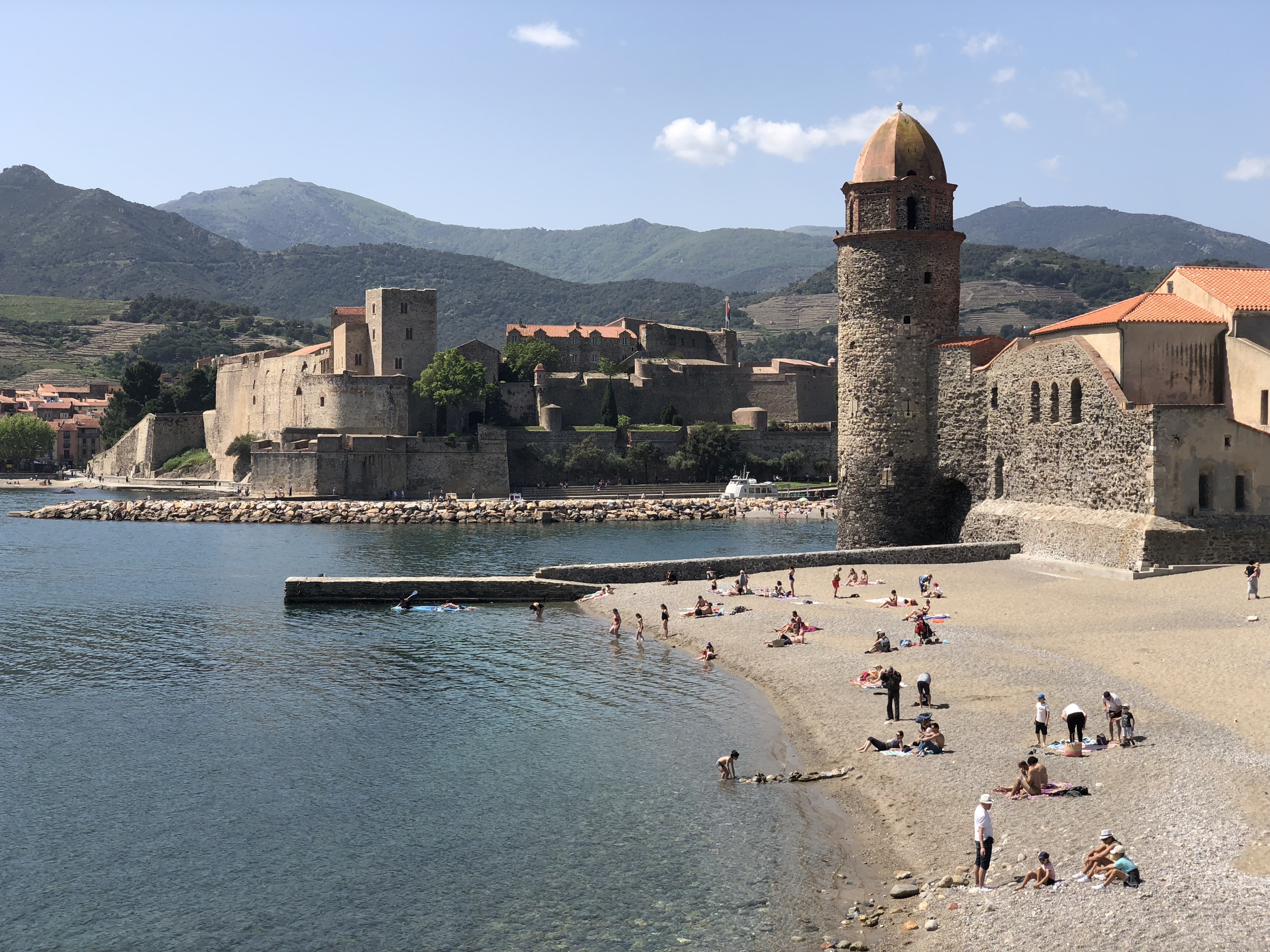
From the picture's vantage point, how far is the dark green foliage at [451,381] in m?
66.7

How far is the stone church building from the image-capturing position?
24.8 m

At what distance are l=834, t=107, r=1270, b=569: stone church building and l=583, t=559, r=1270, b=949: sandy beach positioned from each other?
1458mm

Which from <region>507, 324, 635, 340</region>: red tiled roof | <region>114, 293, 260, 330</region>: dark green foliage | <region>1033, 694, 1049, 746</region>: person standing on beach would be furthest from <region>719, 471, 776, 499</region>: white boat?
<region>114, 293, 260, 330</region>: dark green foliage

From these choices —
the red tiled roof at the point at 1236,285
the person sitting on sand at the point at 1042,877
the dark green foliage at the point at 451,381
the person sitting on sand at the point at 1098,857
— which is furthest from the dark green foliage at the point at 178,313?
the person sitting on sand at the point at 1098,857

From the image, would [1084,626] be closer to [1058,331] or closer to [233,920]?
[1058,331]

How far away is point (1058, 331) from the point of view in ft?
95.5

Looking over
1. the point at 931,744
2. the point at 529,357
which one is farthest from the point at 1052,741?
the point at 529,357

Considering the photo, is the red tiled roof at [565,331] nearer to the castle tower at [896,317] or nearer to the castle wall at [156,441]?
the castle wall at [156,441]

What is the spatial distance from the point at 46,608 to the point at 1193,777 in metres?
26.5

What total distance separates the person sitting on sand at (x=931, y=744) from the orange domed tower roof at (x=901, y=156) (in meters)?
18.8

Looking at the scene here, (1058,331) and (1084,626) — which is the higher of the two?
(1058,331)

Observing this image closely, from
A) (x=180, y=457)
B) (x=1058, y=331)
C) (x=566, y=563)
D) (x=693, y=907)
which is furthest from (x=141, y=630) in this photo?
(x=180, y=457)

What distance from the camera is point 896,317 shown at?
3123 cm

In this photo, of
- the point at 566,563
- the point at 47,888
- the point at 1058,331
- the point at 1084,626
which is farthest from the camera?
the point at 566,563
